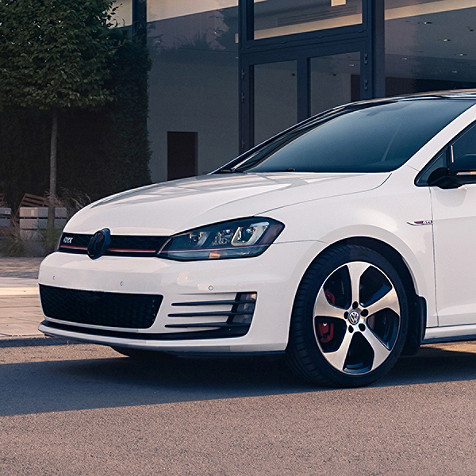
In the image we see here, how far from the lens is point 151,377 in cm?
714

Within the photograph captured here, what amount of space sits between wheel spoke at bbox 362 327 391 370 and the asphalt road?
16 centimetres

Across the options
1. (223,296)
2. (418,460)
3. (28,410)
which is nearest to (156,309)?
(223,296)

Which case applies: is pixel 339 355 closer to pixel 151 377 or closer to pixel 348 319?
pixel 348 319

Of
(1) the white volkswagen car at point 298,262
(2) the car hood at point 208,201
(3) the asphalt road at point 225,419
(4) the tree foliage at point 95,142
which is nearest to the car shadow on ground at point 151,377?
(3) the asphalt road at point 225,419

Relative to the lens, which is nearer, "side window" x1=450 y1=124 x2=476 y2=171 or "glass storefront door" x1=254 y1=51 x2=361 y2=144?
"side window" x1=450 y1=124 x2=476 y2=171

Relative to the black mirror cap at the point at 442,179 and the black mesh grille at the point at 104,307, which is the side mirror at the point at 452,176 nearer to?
the black mirror cap at the point at 442,179

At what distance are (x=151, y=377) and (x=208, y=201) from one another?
1191 mm

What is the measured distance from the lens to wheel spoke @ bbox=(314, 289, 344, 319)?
6496 mm

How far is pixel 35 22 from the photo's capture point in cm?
1784

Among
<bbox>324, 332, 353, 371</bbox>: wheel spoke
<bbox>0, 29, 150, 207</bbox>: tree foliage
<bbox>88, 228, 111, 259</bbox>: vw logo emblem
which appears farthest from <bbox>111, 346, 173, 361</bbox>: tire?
<bbox>0, 29, 150, 207</bbox>: tree foliage

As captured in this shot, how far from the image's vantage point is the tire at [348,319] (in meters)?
6.48

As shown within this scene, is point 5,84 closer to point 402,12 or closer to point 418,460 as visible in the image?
point 402,12

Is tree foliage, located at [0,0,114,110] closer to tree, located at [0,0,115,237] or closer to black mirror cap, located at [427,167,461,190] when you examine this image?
tree, located at [0,0,115,237]

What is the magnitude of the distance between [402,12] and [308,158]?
882 centimetres
